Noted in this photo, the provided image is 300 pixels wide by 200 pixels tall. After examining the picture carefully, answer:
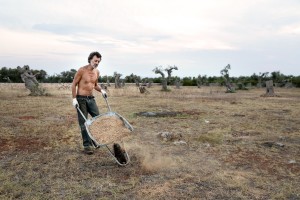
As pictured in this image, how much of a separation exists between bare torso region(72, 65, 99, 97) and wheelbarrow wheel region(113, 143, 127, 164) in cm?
131

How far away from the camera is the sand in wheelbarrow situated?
5.14 meters

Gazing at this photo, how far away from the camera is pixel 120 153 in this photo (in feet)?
18.5

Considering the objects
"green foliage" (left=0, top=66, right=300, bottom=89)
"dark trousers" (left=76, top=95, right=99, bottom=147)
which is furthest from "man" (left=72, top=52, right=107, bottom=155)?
"green foliage" (left=0, top=66, right=300, bottom=89)

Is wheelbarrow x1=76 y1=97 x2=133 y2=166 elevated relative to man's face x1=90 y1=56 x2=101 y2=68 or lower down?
lower down

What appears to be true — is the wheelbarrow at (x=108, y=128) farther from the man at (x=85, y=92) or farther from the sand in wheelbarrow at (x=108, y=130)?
the man at (x=85, y=92)

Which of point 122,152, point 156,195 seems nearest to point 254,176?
point 156,195

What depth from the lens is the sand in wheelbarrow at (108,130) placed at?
5.14 m

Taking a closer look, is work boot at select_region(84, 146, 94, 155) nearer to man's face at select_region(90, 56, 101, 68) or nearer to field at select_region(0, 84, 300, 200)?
field at select_region(0, 84, 300, 200)

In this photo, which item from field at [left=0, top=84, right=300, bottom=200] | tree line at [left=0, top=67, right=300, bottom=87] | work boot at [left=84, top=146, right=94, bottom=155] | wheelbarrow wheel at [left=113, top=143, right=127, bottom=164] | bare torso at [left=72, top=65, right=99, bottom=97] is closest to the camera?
field at [left=0, top=84, right=300, bottom=200]

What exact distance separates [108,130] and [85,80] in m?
1.45

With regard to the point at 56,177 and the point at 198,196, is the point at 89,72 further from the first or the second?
the point at 198,196

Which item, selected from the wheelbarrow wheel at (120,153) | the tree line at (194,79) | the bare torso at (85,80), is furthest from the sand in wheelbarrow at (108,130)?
the tree line at (194,79)

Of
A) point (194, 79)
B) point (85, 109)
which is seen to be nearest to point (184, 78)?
point (194, 79)

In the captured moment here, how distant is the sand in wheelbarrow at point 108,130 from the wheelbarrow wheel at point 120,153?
17.1 inches
